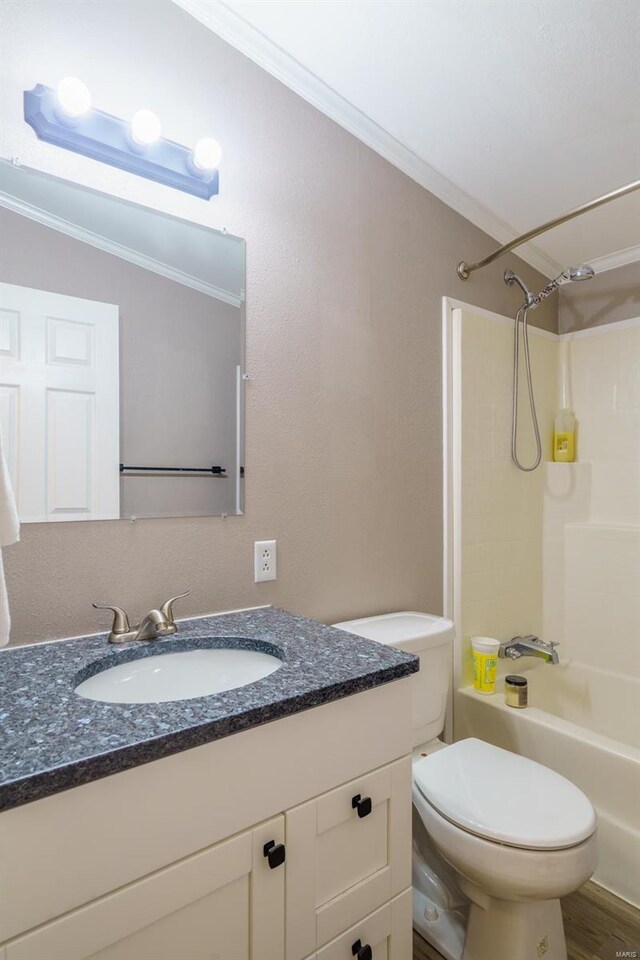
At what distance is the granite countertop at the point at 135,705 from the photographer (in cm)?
67

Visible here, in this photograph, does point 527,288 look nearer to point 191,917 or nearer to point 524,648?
point 524,648

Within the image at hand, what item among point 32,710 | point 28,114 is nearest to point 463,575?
point 32,710

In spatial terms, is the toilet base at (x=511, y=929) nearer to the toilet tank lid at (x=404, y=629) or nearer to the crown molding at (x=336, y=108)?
the toilet tank lid at (x=404, y=629)

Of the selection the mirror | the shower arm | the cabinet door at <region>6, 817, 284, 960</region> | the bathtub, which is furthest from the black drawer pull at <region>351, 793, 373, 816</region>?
the shower arm

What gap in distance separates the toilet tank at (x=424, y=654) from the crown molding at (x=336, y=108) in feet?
4.53

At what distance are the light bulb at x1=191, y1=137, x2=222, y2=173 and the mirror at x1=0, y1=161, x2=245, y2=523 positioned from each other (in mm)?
145

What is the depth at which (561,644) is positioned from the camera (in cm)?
246

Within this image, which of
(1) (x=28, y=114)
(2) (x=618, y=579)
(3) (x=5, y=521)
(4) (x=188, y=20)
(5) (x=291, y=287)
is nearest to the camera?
(3) (x=5, y=521)

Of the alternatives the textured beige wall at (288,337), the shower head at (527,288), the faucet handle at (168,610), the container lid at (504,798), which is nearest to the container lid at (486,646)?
the textured beige wall at (288,337)

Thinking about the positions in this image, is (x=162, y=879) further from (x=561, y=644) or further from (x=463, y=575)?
(x=561, y=644)

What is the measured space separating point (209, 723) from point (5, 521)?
49 cm

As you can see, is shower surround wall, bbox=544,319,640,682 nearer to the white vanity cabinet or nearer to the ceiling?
the ceiling

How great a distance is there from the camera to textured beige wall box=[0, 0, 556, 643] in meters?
1.20

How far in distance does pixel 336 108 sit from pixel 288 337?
0.77 meters
